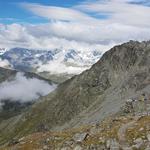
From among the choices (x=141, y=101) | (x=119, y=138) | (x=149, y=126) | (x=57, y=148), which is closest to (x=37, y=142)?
(x=57, y=148)

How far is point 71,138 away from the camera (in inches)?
2559

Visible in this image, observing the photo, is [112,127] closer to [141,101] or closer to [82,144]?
[82,144]

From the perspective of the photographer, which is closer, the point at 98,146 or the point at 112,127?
the point at 98,146

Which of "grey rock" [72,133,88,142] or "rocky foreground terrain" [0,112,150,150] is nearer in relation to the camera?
"rocky foreground terrain" [0,112,150,150]

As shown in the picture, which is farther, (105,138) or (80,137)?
(80,137)

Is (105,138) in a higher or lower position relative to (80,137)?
higher

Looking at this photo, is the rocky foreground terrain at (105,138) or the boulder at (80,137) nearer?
the rocky foreground terrain at (105,138)

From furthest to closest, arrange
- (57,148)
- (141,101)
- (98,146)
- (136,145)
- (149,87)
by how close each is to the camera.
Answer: (149,87) → (141,101) → (57,148) → (98,146) → (136,145)

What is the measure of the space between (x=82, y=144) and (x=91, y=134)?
3755 mm

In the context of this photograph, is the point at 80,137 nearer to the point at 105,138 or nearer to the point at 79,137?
the point at 79,137

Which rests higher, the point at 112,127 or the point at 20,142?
the point at 112,127

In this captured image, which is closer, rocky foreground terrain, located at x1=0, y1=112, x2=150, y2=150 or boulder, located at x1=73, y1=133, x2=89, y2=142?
rocky foreground terrain, located at x1=0, y1=112, x2=150, y2=150

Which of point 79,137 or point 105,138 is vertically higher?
point 105,138

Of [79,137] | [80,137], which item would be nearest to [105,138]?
[80,137]
